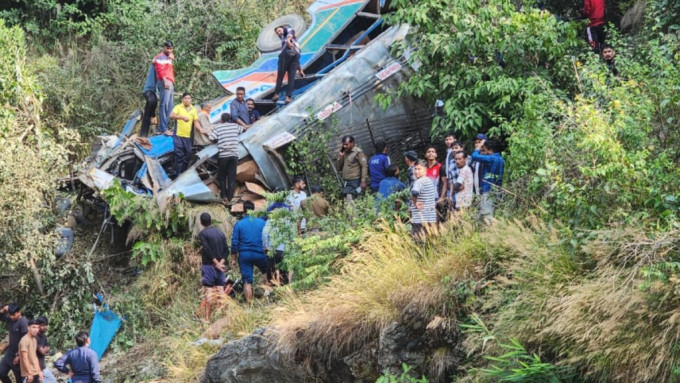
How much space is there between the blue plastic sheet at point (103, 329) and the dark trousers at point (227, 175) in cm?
273

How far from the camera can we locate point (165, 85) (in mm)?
18703

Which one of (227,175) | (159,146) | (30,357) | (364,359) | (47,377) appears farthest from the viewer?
(159,146)

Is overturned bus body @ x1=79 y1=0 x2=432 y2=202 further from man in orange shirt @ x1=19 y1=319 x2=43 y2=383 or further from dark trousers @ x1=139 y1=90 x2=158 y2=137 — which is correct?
man in orange shirt @ x1=19 y1=319 x2=43 y2=383

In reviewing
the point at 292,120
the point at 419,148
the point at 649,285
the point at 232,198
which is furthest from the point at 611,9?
the point at 649,285

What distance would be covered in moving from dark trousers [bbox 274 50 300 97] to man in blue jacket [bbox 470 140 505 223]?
5.80 meters

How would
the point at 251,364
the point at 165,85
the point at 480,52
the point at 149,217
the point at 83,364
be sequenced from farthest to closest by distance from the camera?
1. the point at 165,85
2. the point at 149,217
3. the point at 480,52
4. the point at 83,364
5. the point at 251,364

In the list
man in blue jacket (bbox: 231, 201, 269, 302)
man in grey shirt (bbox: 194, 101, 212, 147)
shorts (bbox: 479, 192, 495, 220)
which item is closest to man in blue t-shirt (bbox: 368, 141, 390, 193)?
man in blue jacket (bbox: 231, 201, 269, 302)

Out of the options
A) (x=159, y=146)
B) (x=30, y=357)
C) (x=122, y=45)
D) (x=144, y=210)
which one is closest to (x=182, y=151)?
(x=159, y=146)

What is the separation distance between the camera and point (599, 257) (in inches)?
364

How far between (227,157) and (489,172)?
17.7 feet

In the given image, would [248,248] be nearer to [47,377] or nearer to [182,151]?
[47,377]

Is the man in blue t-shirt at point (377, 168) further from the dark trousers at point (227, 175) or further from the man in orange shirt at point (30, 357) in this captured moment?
the man in orange shirt at point (30, 357)

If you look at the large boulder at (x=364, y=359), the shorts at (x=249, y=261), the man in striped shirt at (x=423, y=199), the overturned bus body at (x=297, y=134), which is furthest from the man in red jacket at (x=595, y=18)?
the large boulder at (x=364, y=359)

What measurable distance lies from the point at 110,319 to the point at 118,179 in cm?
245
